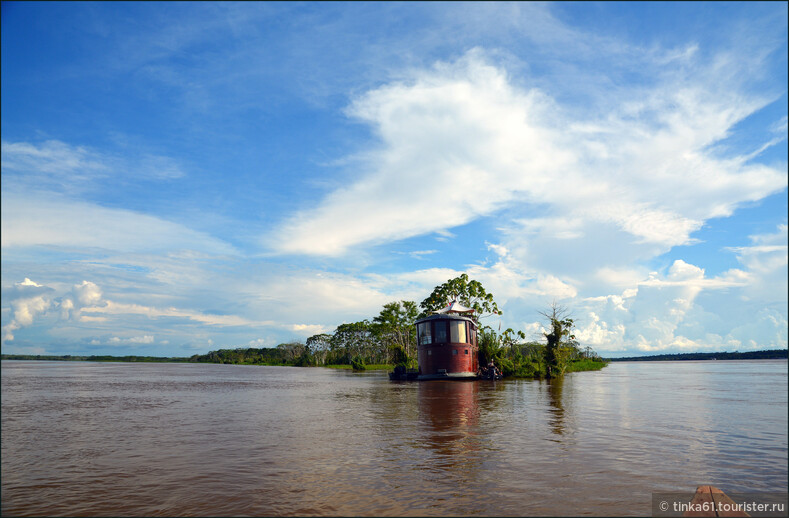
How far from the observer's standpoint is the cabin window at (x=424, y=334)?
48250 mm

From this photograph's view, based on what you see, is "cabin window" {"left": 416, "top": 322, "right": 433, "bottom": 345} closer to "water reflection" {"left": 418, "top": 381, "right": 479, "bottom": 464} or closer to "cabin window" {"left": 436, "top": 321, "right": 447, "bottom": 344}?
"cabin window" {"left": 436, "top": 321, "right": 447, "bottom": 344}

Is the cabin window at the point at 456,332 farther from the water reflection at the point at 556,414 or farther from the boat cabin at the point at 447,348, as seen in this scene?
the water reflection at the point at 556,414

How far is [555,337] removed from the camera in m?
46.4

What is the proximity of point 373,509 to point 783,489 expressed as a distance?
27.9ft

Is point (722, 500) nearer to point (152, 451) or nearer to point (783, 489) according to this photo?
point (783, 489)

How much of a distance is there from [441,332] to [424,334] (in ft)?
7.74

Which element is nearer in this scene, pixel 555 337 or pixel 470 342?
pixel 555 337

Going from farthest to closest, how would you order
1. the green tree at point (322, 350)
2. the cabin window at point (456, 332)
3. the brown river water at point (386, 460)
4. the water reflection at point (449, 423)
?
the green tree at point (322, 350), the cabin window at point (456, 332), the water reflection at point (449, 423), the brown river water at point (386, 460)

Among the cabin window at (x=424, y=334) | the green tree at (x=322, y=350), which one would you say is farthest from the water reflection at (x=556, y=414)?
the green tree at (x=322, y=350)

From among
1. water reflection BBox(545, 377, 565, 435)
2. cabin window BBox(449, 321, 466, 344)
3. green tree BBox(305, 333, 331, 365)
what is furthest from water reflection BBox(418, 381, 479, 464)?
green tree BBox(305, 333, 331, 365)

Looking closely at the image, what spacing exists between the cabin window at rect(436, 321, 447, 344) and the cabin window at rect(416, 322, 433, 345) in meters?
0.90

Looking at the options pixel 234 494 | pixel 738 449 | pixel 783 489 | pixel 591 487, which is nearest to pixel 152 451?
pixel 234 494

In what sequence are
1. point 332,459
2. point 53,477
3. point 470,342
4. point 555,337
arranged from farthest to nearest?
point 470,342 → point 555,337 → point 332,459 → point 53,477

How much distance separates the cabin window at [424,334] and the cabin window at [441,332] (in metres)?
0.90
